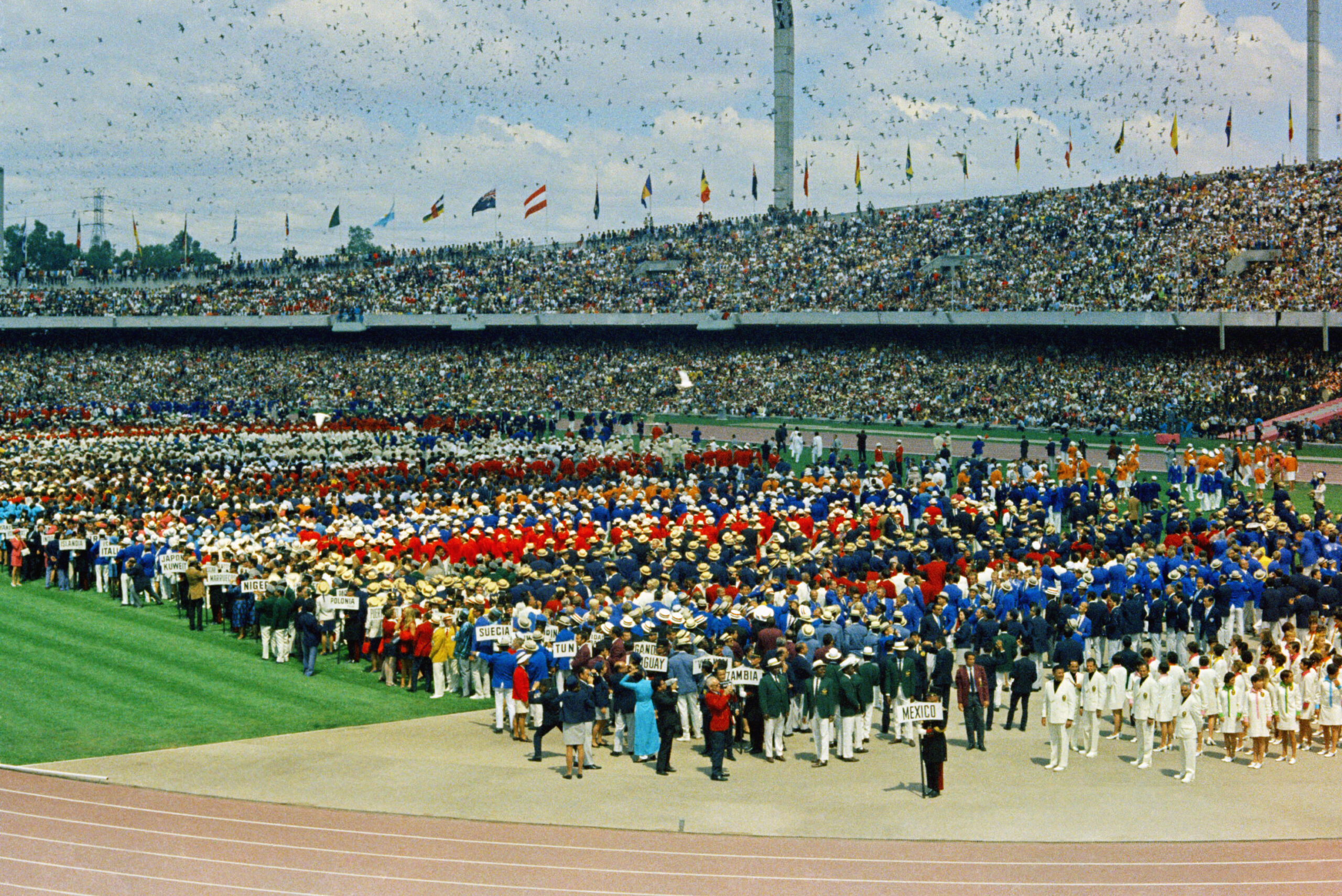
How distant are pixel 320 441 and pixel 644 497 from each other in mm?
17212

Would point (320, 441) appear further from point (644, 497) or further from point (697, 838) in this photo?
point (697, 838)

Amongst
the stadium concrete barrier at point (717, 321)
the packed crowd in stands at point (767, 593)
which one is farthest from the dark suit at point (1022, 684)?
the stadium concrete barrier at point (717, 321)

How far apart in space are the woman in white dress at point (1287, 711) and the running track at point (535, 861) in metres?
2.65

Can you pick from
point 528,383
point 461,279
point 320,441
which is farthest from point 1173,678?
point 461,279

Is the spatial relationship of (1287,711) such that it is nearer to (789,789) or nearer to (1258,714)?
(1258,714)

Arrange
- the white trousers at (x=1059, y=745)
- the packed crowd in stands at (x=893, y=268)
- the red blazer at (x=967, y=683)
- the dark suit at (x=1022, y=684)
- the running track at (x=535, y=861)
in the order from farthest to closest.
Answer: the packed crowd in stands at (x=893, y=268) < the dark suit at (x=1022, y=684) < the red blazer at (x=967, y=683) < the white trousers at (x=1059, y=745) < the running track at (x=535, y=861)

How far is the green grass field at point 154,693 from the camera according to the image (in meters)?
16.2

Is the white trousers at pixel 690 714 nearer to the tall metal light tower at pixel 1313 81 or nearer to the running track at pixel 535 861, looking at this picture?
the running track at pixel 535 861

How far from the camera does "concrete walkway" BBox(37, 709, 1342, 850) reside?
42.7ft

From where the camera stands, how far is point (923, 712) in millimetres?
13844

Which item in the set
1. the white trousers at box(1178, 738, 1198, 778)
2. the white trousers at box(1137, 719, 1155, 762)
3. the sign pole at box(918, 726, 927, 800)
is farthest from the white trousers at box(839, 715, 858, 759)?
the white trousers at box(1178, 738, 1198, 778)

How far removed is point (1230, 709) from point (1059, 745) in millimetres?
2099

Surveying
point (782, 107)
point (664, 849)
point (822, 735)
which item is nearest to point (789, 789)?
point (822, 735)

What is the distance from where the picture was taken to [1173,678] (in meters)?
15.2
